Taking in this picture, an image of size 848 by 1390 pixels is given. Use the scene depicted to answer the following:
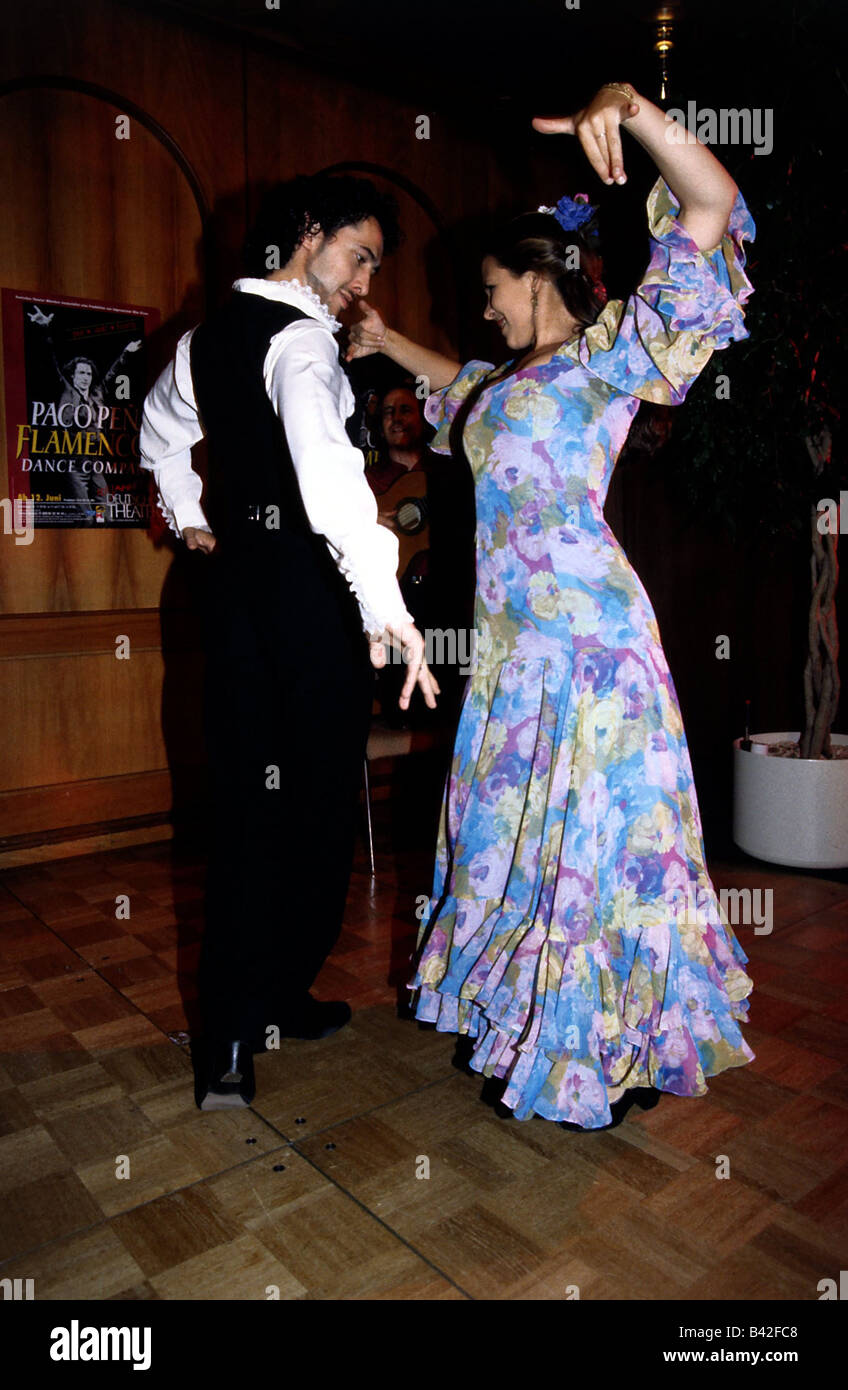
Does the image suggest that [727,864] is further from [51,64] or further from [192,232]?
[51,64]

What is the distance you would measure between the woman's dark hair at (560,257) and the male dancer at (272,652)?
231 mm

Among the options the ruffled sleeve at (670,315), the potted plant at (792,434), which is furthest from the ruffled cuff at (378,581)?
the potted plant at (792,434)

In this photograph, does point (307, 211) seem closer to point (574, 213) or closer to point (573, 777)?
point (574, 213)

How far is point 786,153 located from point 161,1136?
2999mm

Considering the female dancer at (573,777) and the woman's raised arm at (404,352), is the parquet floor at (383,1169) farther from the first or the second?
the woman's raised arm at (404,352)

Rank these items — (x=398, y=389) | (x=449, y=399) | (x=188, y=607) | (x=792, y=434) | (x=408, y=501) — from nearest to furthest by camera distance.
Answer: (x=449, y=399) → (x=792, y=434) → (x=188, y=607) → (x=408, y=501) → (x=398, y=389)

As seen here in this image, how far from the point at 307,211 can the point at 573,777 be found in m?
1.08

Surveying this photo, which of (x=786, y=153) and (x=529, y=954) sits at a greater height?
(x=786, y=153)

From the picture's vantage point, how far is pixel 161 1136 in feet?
5.50

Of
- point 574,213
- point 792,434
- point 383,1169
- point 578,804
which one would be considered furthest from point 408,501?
point 383,1169

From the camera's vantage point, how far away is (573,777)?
166 cm

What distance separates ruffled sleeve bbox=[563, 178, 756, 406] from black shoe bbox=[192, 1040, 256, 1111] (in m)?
1.33

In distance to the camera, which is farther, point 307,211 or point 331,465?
point 307,211
